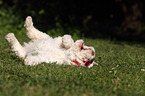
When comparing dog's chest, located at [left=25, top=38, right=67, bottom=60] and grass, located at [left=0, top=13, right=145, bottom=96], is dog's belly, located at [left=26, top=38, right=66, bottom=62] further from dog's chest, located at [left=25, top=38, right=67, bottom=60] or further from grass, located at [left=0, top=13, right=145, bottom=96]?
grass, located at [left=0, top=13, right=145, bottom=96]

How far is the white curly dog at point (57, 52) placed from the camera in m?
3.22

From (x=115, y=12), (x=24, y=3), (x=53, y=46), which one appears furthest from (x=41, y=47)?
(x=115, y=12)

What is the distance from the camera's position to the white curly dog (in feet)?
10.6

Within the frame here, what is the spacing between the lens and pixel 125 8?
11.0 meters

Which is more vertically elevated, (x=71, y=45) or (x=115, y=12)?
(x=115, y=12)

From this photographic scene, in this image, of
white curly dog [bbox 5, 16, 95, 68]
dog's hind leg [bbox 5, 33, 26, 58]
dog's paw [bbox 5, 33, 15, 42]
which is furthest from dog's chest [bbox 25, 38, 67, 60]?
dog's paw [bbox 5, 33, 15, 42]

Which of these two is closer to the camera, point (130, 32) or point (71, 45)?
point (71, 45)

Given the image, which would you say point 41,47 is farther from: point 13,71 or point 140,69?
point 140,69

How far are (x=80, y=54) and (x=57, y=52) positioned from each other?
412 millimetres

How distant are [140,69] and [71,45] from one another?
4.32ft

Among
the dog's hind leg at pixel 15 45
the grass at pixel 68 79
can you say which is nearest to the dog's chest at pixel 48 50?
the dog's hind leg at pixel 15 45

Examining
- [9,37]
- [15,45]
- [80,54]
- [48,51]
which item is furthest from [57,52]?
[9,37]

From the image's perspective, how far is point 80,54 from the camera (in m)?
3.23

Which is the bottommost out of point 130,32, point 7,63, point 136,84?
point 136,84
